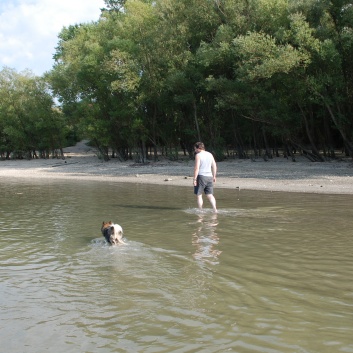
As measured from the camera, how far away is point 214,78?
1004 inches

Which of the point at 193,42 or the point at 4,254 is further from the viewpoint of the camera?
the point at 193,42

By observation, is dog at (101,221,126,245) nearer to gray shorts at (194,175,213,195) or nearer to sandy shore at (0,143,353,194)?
gray shorts at (194,175,213,195)

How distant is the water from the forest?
1189cm

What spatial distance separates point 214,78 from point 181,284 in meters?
21.2

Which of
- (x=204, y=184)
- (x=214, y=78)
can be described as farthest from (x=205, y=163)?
(x=214, y=78)

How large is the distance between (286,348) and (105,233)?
4.53m

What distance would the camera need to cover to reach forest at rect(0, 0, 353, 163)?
67.1 ft

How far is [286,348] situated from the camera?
12.5ft

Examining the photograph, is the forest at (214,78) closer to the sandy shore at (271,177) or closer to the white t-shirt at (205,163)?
the sandy shore at (271,177)

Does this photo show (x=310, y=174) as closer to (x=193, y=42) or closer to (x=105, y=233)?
(x=193, y=42)

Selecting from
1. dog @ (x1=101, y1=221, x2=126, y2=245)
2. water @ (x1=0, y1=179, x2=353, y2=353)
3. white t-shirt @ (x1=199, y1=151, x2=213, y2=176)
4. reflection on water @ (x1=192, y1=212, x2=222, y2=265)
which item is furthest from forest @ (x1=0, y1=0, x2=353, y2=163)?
dog @ (x1=101, y1=221, x2=126, y2=245)

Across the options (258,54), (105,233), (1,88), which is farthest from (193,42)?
(1,88)

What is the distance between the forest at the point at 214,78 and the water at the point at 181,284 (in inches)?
468

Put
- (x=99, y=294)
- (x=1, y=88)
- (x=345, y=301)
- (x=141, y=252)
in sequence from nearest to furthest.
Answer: (x=345, y=301) < (x=99, y=294) < (x=141, y=252) < (x=1, y=88)
